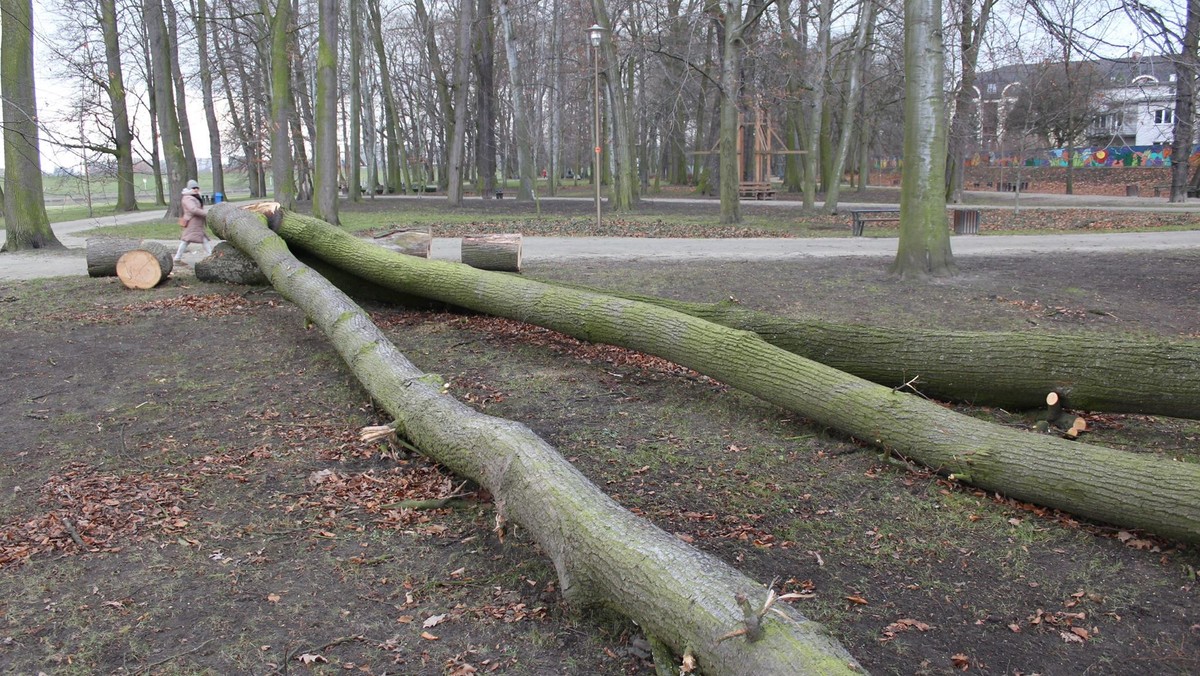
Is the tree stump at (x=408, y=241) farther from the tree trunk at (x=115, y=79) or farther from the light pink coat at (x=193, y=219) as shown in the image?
the tree trunk at (x=115, y=79)

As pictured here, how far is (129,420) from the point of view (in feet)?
19.4

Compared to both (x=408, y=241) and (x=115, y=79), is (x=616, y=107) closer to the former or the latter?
(x=115, y=79)

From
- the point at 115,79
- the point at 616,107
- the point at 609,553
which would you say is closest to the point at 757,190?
the point at 616,107

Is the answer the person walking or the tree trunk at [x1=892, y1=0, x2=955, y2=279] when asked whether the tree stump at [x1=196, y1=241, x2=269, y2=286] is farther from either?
the tree trunk at [x1=892, y1=0, x2=955, y2=279]

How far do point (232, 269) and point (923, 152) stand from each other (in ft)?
29.4

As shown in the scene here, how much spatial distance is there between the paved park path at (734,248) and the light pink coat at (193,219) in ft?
2.58

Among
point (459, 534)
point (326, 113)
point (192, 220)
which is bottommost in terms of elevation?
point (459, 534)

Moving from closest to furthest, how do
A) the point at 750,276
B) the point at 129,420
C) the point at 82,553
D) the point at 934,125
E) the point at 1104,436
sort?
the point at 82,553 < the point at 1104,436 < the point at 129,420 < the point at 934,125 < the point at 750,276

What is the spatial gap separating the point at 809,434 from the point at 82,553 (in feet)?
13.7

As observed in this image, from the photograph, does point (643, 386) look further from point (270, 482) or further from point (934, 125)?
point (934, 125)

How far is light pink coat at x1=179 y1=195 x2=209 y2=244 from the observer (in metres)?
12.9

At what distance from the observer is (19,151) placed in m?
13.4

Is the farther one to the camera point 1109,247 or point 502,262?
point 1109,247

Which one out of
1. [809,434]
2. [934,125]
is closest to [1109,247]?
[934,125]
